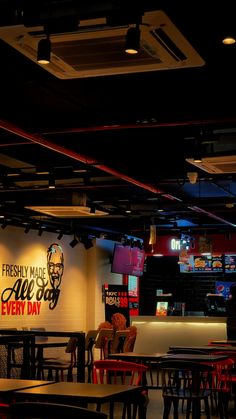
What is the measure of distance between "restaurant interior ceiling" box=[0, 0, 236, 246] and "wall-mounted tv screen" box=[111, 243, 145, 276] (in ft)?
8.99

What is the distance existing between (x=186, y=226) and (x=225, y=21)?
1118 cm

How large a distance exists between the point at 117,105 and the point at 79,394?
3.99m

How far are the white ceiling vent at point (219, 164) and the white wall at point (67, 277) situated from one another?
6.77m

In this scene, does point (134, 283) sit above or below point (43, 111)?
below

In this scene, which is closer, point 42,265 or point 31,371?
point 31,371


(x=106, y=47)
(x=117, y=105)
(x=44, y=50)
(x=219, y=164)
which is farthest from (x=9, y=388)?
(x=219, y=164)

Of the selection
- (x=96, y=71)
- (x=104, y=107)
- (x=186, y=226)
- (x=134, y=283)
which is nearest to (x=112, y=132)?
(x=104, y=107)

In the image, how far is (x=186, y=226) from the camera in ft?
53.4

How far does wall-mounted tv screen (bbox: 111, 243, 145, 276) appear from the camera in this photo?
56.2ft

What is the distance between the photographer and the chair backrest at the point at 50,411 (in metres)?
3.42

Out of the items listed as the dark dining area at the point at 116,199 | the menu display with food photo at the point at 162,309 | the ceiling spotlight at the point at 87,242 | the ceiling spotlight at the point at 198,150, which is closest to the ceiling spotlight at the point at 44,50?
the dark dining area at the point at 116,199

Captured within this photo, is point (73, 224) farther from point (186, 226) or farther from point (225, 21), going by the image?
point (225, 21)

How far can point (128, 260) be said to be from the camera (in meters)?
17.5

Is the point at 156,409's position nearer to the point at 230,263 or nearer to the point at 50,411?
the point at 50,411
